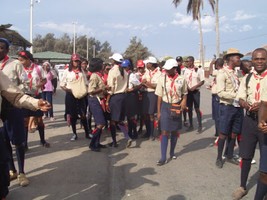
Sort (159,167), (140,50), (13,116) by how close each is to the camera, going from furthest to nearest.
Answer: (140,50), (159,167), (13,116)

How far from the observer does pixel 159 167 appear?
5.71 metres

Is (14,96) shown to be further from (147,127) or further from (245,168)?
(147,127)

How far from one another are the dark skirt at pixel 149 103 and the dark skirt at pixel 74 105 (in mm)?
1499

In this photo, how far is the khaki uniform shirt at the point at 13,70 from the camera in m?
4.86

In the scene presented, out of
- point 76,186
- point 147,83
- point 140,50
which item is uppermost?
point 140,50

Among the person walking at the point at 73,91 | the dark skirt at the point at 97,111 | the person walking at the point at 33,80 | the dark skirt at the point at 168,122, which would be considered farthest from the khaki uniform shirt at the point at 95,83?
the dark skirt at the point at 168,122

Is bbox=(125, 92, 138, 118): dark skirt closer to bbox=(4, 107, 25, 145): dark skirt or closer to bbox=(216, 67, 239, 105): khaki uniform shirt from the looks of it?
bbox=(216, 67, 239, 105): khaki uniform shirt

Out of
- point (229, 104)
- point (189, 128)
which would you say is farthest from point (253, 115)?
point (189, 128)

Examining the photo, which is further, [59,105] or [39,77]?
[59,105]

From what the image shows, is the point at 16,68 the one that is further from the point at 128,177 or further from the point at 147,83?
the point at 147,83

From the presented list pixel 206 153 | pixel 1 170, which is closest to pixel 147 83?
pixel 206 153

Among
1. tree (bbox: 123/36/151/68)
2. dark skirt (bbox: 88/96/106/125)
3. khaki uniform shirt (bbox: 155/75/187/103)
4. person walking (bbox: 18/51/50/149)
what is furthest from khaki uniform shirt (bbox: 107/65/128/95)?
tree (bbox: 123/36/151/68)

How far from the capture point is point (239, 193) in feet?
14.4

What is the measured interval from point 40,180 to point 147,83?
12.2 feet
